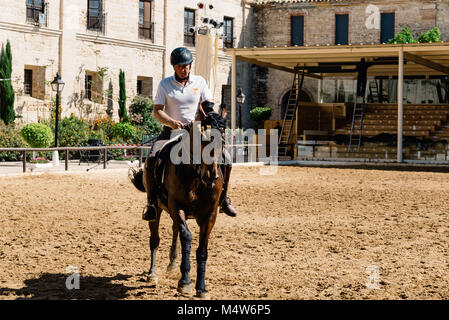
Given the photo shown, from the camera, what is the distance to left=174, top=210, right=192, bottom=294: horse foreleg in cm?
560

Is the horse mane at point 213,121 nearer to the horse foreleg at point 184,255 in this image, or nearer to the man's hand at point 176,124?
the man's hand at point 176,124

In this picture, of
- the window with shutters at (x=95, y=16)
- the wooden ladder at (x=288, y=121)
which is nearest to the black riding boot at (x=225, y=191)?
the wooden ladder at (x=288, y=121)

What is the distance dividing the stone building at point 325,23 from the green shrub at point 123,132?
1046 cm

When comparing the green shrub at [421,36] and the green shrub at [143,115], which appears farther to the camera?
the green shrub at [421,36]

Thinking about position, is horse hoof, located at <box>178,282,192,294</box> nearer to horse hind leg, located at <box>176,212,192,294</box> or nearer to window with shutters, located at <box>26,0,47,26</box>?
horse hind leg, located at <box>176,212,192,294</box>

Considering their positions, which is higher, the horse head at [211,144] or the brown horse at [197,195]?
the horse head at [211,144]

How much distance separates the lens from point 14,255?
7316 mm

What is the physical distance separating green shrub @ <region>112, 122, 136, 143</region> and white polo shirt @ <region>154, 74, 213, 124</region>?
70.4 feet

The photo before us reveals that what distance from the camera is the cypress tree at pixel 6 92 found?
1012 inches

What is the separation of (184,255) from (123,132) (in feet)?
73.0

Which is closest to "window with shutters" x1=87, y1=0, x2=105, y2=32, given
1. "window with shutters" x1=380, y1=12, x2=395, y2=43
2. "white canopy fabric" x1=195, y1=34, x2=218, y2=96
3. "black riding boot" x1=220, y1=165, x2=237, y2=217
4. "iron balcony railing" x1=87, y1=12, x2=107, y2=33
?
"iron balcony railing" x1=87, y1=12, x2=107, y2=33

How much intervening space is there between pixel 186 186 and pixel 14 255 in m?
2.64

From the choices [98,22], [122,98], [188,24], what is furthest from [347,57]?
[188,24]

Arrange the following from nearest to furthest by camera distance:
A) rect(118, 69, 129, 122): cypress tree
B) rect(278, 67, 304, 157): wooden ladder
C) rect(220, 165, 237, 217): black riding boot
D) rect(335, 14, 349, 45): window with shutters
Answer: rect(220, 165, 237, 217): black riding boot, rect(278, 67, 304, 157): wooden ladder, rect(118, 69, 129, 122): cypress tree, rect(335, 14, 349, 45): window with shutters
